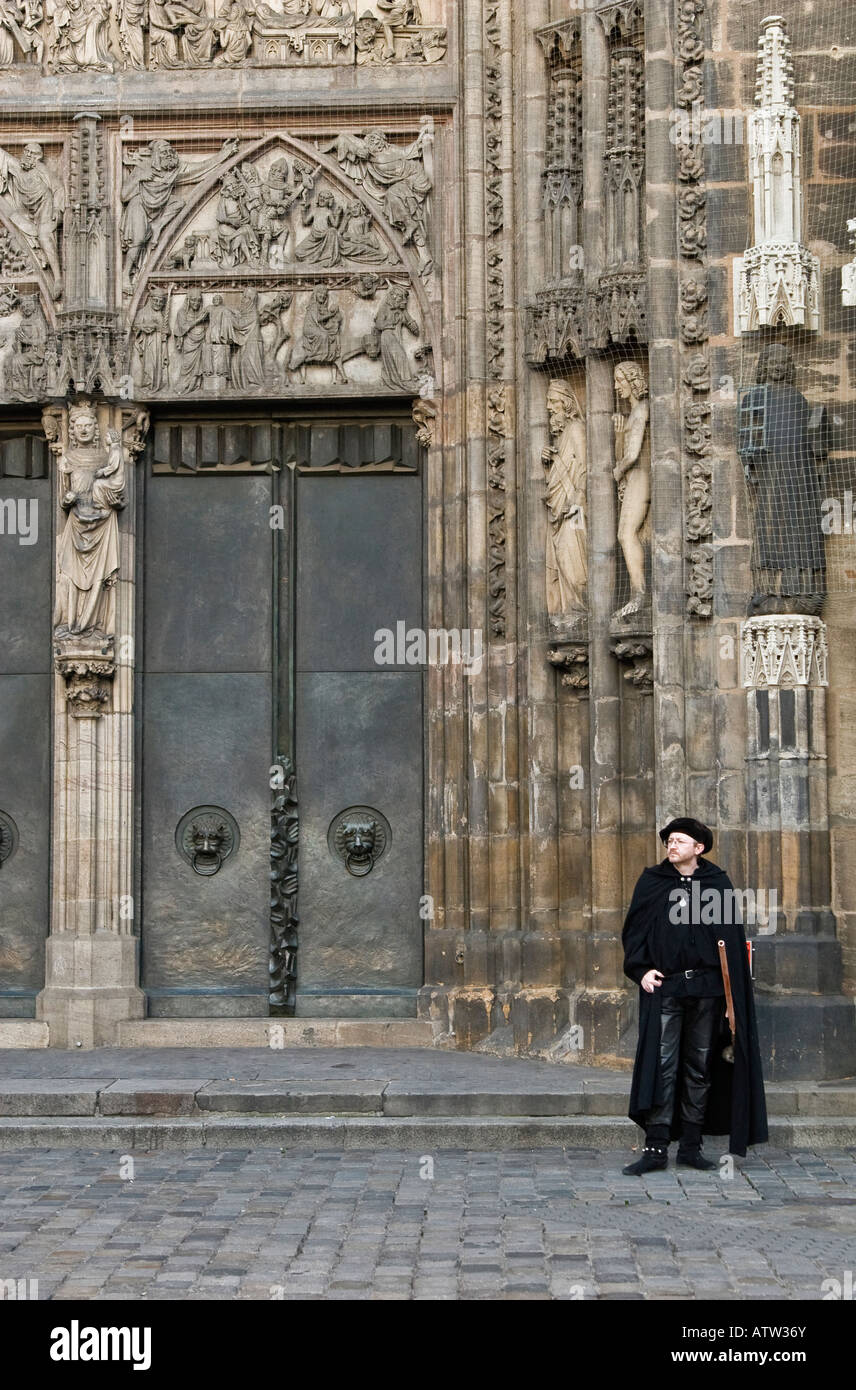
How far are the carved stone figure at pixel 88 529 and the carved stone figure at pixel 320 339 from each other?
1.45 metres

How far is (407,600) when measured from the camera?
14.4 meters

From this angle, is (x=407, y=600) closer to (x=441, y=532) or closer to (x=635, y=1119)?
(x=441, y=532)

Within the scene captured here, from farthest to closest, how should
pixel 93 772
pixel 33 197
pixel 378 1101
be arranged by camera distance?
pixel 33 197 → pixel 93 772 → pixel 378 1101

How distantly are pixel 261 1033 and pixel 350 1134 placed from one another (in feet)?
10.5

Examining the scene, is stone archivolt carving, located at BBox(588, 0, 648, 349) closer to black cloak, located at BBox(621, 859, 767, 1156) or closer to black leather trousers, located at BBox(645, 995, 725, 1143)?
black cloak, located at BBox(621, 859, 767, 1156)

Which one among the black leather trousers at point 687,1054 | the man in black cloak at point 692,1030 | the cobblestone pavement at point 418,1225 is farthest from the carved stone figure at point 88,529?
the black leather trousers at point 687,1054

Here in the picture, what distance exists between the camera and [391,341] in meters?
14.2

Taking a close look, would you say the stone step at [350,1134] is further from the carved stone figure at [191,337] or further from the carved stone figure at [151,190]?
the carved stone figure at [151,190]

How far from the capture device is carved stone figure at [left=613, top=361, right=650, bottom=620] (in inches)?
499

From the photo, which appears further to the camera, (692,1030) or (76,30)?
(76,30)

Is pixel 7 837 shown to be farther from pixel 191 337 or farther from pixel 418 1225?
pixel 418 1225

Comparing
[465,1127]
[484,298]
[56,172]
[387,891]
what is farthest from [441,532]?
[465,1127]

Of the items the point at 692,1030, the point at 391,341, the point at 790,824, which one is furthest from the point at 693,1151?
the point at 391,341

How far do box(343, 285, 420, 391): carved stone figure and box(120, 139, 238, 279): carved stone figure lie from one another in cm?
162
